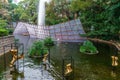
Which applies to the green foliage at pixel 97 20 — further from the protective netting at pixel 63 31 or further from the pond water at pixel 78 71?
the pond water at pixel 78 71

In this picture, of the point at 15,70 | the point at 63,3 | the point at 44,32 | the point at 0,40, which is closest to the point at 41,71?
the point at 15,70

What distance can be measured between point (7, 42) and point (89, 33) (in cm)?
1778

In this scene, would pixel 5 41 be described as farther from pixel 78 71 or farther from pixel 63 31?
pixel 63 31

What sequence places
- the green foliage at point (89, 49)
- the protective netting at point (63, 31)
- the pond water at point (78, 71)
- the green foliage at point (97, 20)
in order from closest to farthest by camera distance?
1. the pond water at point (78, 71)
2. the green foliage at point (89, 49)
3. the green foliage at point (97, 20)
4. the protective netting at point (63, 31)

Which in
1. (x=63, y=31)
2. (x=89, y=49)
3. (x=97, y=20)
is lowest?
(x=89, y=49)

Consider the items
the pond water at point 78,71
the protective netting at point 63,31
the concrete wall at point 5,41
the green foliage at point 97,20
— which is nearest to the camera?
the pond water at point 78,71

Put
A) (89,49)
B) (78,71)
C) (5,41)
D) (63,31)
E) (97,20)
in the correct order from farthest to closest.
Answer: (97,20), (63,31), (89,49), (5,41), (78,71)

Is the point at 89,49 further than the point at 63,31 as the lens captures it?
No

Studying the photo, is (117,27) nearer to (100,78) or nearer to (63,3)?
(100,78)

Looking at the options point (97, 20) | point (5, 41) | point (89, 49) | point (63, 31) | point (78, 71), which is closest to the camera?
point (78, 71)

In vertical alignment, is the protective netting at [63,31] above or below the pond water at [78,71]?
above

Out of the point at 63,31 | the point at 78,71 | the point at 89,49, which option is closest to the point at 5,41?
the point at 89,49

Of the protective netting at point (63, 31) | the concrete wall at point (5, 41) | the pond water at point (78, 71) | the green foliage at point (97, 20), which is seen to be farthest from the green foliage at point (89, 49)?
the protective netting at point (63, 31)

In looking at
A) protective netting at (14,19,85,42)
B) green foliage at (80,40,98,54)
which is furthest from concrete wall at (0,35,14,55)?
protective netting at (14,19,85,42)
